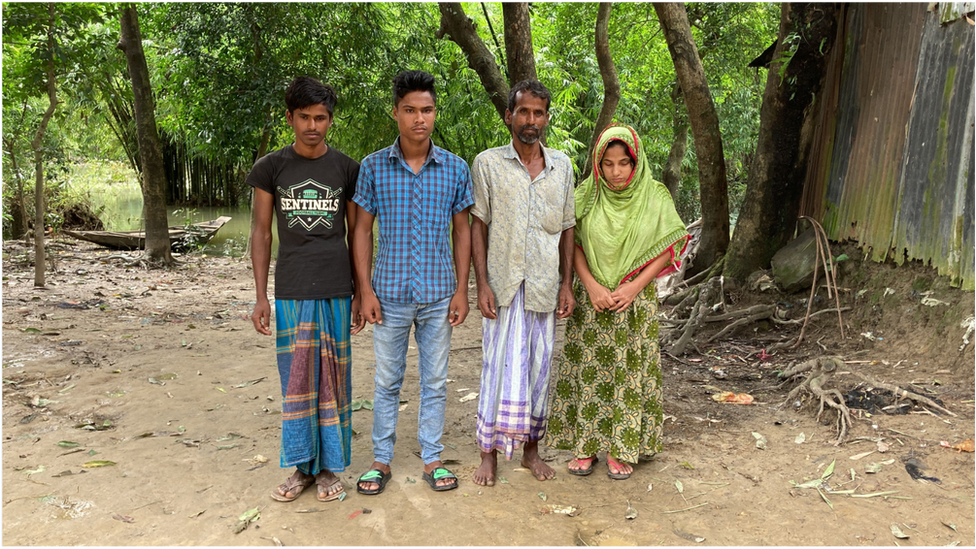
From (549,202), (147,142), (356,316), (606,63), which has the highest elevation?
(606,63)

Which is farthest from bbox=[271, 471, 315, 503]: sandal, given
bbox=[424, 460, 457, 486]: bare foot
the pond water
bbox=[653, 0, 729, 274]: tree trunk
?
the pond water

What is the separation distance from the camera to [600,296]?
3.11 meters

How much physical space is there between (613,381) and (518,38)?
3978mm

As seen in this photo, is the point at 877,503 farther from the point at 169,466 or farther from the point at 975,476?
the point at 169,466

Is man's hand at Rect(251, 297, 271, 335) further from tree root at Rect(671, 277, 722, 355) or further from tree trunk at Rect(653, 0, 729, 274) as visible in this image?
tree trunk at Rect(653, 0, 729, 274)

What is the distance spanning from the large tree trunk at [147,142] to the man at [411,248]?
26.3ft

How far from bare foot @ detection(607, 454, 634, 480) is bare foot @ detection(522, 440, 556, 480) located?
266 mm

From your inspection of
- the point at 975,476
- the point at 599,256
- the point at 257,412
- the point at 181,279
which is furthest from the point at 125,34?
the point at 975,476

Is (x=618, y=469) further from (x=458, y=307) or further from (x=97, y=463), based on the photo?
(x=97, y=463)

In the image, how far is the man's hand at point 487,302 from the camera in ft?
9.96

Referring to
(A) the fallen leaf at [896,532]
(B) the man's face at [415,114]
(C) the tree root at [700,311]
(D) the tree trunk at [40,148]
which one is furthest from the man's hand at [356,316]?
(D) the tree trunk at [40,148]

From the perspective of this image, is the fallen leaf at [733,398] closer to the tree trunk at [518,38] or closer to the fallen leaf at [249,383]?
the fallen leaf at [249,383]

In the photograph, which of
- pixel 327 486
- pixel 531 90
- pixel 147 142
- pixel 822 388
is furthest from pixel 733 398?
pixel 147 142

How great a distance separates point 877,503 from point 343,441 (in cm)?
227
